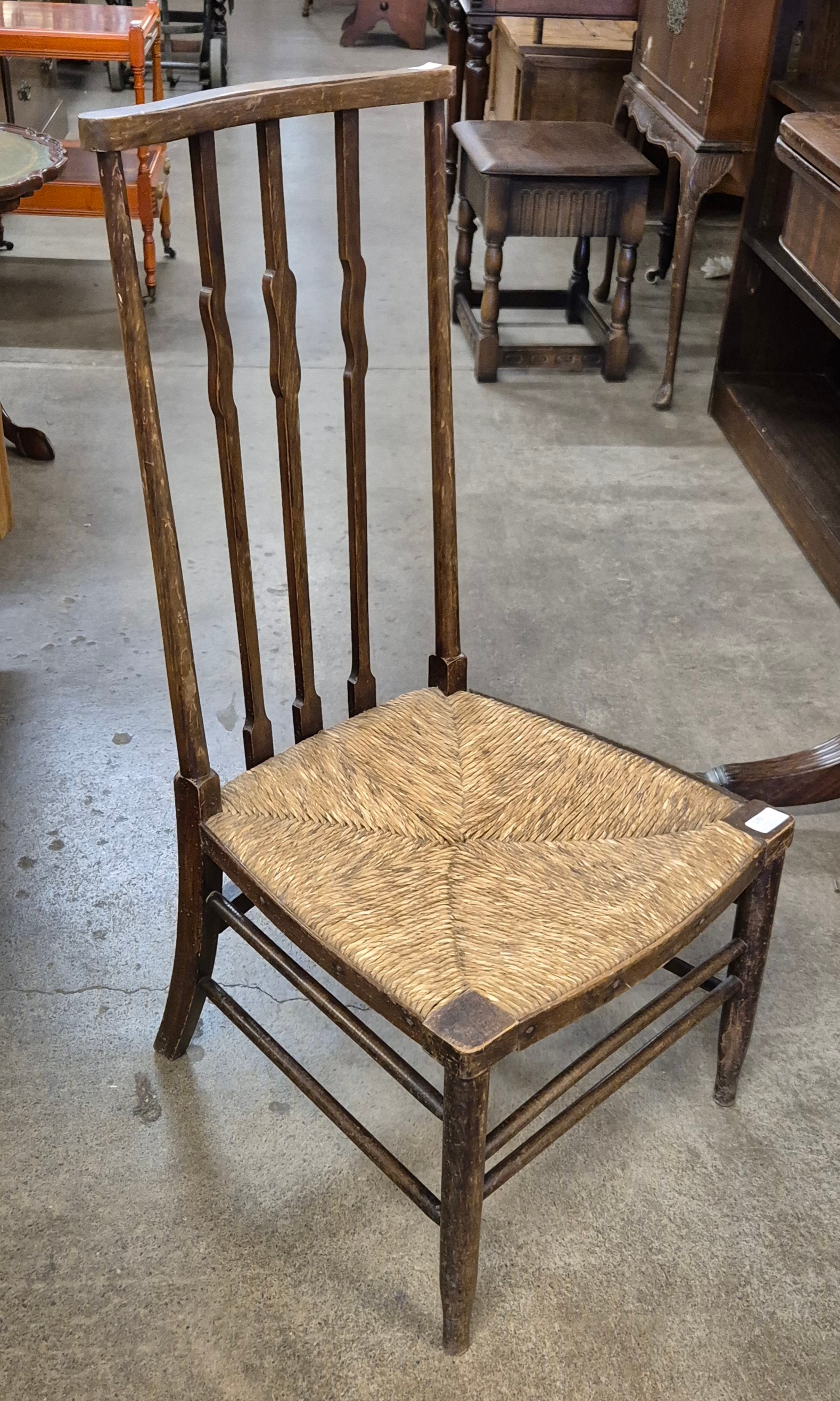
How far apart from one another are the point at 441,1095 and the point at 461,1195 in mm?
135

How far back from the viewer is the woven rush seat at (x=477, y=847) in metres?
1.08

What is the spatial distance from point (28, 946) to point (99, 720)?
0.50 m

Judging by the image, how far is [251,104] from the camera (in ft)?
3.56

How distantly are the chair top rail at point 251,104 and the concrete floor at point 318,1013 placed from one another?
1019 mm

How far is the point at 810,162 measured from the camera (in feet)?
6.37

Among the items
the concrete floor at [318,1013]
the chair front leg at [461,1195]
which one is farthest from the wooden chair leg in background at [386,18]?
the chair front leg at [461,1195]

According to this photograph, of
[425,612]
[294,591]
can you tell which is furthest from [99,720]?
[294,591]

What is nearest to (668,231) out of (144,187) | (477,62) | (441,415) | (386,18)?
(477,62)

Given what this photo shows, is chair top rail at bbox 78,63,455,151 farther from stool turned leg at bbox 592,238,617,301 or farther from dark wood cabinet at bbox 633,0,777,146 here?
stool turned leg at bbox 592,238,617,301

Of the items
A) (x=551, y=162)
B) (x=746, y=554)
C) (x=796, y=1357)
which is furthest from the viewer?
(x=551, y=162)

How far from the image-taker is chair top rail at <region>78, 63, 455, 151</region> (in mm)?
981

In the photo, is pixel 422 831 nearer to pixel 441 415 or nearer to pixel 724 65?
pixel 441 415

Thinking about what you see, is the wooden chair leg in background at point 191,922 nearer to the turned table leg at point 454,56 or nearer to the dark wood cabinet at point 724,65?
the dark wood cabinet at point 724,65

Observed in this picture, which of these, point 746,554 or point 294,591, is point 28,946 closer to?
point 294,591
